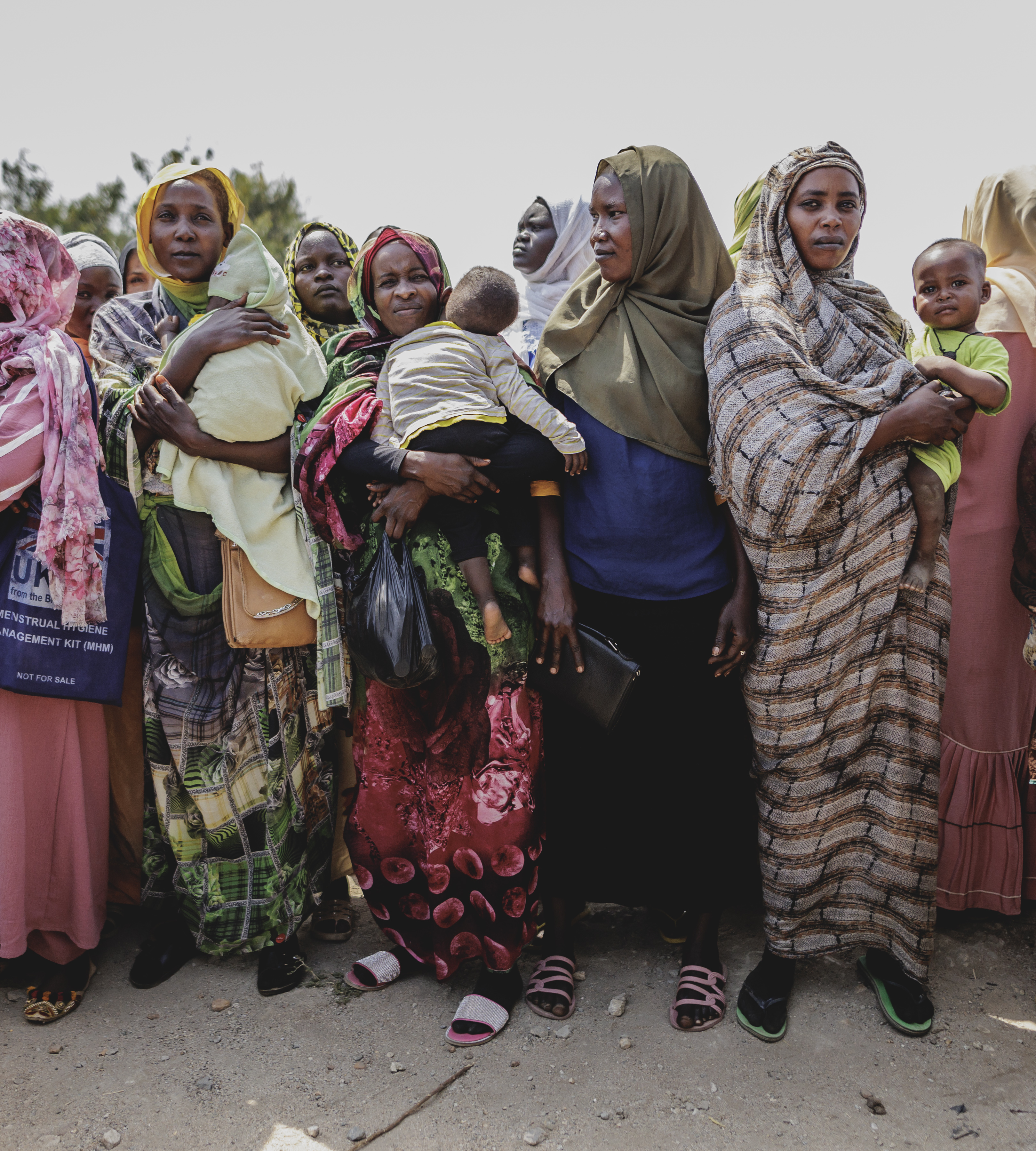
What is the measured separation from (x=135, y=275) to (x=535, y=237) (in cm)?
212

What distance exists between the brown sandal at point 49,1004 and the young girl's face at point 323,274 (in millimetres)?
2481

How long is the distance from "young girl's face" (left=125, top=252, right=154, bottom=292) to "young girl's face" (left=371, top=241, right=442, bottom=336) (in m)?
1.70

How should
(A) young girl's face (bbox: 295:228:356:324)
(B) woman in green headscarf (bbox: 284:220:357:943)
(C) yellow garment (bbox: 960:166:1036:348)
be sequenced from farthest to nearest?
(A) young girl's face (bbox: 295:228:356:324), (B) woman in green headscarf (bbox: 284:220:357:943), (C) yellow garment (bbox: 960:166:1036:348)

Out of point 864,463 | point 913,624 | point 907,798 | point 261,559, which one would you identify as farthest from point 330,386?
point 907,798

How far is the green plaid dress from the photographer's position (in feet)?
8.92

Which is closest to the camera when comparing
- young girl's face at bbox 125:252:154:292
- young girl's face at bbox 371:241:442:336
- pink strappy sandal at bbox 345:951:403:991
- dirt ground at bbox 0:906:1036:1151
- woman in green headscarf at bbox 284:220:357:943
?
dirt ground at bbox 0:906:1036:1151

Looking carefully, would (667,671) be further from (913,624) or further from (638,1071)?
(638,1071)

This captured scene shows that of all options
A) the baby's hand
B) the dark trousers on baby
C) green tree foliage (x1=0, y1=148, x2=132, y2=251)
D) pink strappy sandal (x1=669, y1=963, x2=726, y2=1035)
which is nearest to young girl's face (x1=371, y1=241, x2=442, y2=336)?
the dark trousers on baby

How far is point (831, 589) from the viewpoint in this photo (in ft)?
8.04

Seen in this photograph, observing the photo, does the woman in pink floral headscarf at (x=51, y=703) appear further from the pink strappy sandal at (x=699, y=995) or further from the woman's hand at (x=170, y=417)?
the pink strappy sandal at (x=699, y=995)

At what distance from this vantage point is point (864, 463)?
242cm

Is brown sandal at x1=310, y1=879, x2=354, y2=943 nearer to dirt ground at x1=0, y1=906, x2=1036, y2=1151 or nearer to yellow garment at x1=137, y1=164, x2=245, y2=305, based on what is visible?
dirt ground at x1=0, y1=906, x2=1036, y2=1151

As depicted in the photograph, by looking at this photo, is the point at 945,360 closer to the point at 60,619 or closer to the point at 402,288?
the point at 402,288

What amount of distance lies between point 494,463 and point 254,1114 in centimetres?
182
